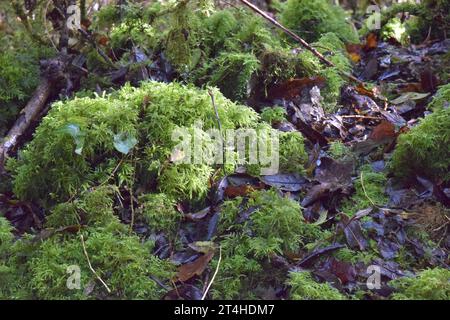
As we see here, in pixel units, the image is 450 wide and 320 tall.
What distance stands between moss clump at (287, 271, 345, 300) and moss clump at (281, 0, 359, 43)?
8.92ft

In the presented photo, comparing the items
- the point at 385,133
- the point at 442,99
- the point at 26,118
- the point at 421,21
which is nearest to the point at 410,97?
the point at 442,99

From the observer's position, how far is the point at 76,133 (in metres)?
2.87

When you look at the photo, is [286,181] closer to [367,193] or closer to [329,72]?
[367,193]

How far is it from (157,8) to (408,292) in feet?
8.92

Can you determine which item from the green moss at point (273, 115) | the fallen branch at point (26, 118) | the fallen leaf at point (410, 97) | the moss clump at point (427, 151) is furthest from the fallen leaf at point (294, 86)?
the fallen branch at point (26, 118)

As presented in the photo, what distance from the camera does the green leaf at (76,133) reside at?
9.35ft

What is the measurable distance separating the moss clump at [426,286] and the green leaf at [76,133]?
167 cm

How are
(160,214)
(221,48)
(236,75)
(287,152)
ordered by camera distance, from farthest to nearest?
1. (221,48)
2. (236,75)
3. (287,152)
4. (160,214)

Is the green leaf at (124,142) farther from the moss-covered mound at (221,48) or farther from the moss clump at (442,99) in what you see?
the moss clump at (442,99)

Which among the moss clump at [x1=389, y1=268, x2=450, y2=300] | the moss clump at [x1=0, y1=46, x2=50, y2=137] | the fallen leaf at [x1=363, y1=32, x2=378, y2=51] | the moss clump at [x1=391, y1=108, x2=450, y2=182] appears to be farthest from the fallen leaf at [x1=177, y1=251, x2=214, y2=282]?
the fallen leaf at [x1=363, y1=32, x2=378, y2=51]

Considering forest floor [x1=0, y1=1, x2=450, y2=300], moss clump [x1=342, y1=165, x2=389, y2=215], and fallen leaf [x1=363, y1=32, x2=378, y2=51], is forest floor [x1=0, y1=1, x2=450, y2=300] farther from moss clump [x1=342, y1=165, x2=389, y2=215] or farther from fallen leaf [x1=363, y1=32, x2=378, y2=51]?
fallen leaf [x1=363, y1=32, x2=378, y2=51]

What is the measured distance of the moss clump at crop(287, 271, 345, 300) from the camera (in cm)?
229

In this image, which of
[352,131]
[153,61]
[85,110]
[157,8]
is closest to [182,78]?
[153,61]

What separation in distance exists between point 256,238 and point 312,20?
2613mm
